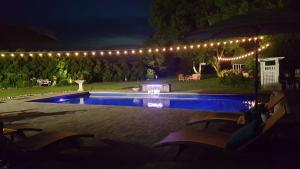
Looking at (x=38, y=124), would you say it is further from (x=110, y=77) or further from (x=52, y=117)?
(x=110, y=77)

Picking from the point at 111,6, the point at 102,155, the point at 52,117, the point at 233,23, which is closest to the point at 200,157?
the point at 102,155

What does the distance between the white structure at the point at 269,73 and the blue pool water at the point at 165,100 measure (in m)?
2.63

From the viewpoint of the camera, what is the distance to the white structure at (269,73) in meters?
17.1

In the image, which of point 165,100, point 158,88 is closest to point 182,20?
point 158,88

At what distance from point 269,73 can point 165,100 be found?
5.43m

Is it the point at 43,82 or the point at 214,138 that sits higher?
the point at 43,82

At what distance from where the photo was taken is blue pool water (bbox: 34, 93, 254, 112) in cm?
1438

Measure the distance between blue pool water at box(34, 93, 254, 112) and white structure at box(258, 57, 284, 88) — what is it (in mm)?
2634

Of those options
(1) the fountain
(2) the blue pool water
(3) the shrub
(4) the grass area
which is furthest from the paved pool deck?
(3) the shrub

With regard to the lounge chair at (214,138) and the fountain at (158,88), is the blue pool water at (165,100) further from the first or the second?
the lounge chair at (214,138)

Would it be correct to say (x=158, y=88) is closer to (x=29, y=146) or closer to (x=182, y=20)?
(x=29, y=146)

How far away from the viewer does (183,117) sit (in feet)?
29.8

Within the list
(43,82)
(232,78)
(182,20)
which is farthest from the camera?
(182,20)

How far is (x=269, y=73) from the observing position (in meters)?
17.4
